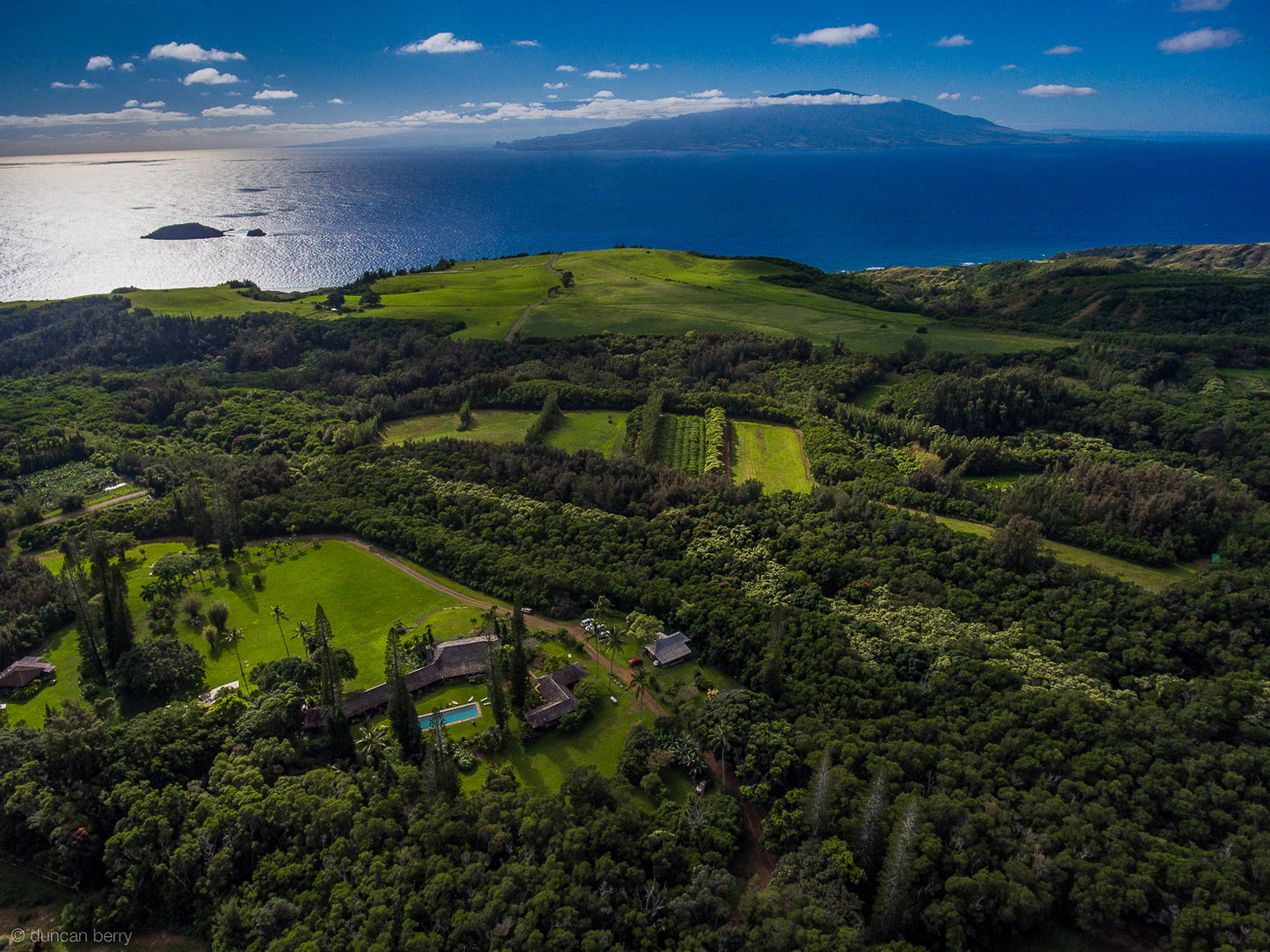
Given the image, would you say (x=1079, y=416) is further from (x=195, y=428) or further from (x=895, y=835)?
(x=195, y=428)

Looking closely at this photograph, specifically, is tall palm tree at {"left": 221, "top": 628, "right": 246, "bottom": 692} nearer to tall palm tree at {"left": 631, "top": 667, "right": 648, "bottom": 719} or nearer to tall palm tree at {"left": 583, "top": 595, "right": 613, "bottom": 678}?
tall palm tree at {"left": 583, "top": 595, "right": 613, "bottom": 678}

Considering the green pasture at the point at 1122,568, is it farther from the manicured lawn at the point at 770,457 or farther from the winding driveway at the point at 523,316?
the winding driveway at the point at 523,316

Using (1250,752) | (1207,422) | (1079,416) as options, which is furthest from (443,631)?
(1207,422)

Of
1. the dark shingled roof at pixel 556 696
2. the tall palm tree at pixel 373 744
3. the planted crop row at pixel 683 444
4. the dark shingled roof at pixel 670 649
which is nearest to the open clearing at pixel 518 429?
the planted crop row at pixel 683 444

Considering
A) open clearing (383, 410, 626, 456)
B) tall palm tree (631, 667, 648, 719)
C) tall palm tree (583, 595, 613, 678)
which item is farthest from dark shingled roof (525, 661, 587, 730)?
open clearing (383, 410, 626, 456)

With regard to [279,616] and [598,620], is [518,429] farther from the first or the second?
[598,620]

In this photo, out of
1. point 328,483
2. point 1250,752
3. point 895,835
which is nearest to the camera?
point 895,835
